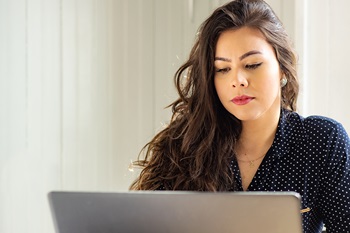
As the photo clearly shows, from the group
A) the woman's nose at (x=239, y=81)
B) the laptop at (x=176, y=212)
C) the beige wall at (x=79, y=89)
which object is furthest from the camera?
the beige wall at (x=79, y=89)

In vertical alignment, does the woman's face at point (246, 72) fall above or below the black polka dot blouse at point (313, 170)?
above

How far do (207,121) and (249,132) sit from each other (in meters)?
0.13

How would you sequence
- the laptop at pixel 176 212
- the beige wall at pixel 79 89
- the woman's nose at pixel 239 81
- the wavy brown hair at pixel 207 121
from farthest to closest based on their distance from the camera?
the beige wall at pixel 79 89 → the wavy brown hair at pixel 207 121 → the woman's nose at pixel 239 81 → the laptop at pixel 176 212

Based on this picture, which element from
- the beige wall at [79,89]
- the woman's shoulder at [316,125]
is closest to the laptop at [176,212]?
the woman's shoulder at [316,125]

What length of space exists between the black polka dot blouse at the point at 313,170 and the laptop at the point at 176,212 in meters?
0.76

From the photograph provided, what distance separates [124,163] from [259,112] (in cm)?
123

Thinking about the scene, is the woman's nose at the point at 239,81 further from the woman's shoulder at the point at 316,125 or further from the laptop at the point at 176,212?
the laptop at the point at 176,212

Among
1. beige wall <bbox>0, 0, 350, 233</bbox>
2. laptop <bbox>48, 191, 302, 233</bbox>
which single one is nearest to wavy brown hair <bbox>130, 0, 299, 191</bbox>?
laptop <bbox>48, 191, 302, 233</bbox>

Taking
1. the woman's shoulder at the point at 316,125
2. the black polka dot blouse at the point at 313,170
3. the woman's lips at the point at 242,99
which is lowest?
the black polka dot blouse at the point at 313,170

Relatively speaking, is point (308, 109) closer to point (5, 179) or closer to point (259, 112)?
point (259, 112)

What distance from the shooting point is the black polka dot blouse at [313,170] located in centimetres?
189

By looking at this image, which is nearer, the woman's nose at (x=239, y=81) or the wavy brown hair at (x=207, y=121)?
the woman's nose at (x=239, y=81)

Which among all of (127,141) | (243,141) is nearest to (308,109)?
(243,141)

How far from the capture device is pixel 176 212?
4.00ft
